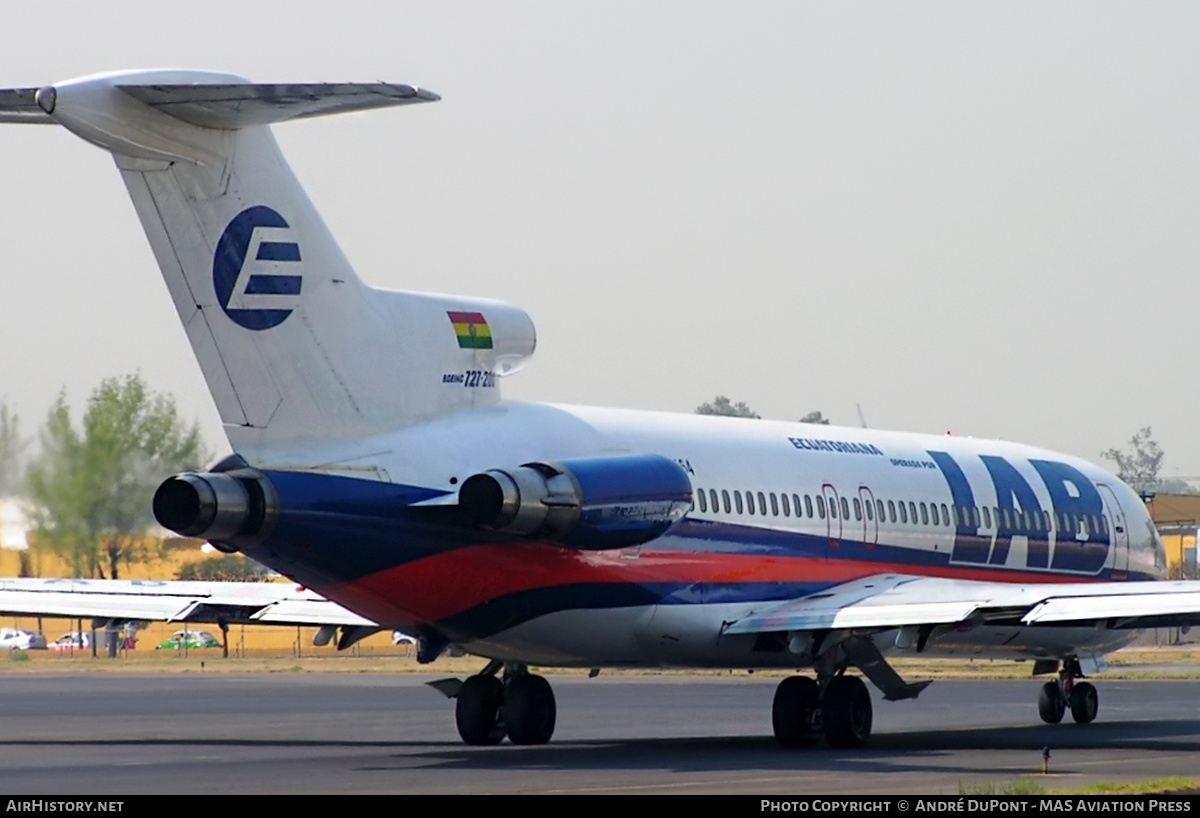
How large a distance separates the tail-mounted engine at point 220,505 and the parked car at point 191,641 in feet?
161

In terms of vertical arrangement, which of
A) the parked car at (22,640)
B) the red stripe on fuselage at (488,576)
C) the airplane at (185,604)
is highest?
the red stripe on fuselage at (488,576)

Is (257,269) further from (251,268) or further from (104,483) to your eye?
(104,483)

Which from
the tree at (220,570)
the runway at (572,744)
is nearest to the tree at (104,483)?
the runway at (572,744)

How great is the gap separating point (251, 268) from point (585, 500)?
158 inches

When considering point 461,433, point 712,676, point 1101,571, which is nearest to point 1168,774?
point 461,433

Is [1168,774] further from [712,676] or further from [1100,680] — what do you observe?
[712,676]

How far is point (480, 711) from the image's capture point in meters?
23.3

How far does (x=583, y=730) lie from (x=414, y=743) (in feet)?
11.4

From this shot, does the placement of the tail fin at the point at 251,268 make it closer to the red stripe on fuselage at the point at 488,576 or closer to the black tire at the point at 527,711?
the red stripe on fuselage at the point at 488,576

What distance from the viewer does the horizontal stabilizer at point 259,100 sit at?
16.6 metres

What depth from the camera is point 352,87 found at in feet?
54.6

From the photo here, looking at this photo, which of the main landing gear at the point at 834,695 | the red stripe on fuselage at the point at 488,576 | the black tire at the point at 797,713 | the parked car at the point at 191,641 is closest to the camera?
the red stripe on fuselage at the point at 488,576

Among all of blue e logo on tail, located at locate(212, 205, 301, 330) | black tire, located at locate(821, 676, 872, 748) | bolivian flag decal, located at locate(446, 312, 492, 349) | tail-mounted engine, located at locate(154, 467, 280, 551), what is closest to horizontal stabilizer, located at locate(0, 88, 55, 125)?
blue e logo on tail, located at locate(212, 205, 301, 330)

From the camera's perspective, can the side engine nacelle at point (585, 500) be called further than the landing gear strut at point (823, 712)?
No
